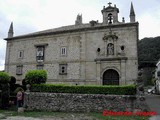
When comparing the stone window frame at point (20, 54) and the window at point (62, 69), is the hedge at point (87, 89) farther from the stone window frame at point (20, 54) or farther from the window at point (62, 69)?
the stone window frame at point (20, 54)

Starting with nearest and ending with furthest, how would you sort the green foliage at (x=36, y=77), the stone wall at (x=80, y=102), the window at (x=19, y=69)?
the stone wall at (x=80, y=102) → the green foliage at (x=36, y=77) → the window at (x=19, y=69)

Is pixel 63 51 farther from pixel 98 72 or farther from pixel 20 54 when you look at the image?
pixel 20 54

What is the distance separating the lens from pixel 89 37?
27.3 metres

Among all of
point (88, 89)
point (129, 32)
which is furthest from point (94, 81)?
point (88, 89)

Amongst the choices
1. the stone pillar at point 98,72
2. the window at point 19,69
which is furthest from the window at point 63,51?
the window at point 19,69

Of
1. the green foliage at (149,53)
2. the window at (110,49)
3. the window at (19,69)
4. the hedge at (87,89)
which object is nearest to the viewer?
the hedge at (87,89)

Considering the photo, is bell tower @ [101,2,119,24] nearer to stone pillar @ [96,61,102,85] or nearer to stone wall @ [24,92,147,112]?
stone pillar @ [96,61,102,85]

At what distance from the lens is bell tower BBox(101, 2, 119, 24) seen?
2669 centimetres

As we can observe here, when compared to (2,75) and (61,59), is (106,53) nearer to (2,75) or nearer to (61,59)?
(61,59)

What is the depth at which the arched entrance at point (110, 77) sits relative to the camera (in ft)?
83.6

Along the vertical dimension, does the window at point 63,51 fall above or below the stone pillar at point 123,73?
above

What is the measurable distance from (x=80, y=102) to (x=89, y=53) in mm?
12355

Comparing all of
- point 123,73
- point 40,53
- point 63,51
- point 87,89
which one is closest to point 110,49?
point 123,73

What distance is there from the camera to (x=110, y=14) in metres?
27.0
